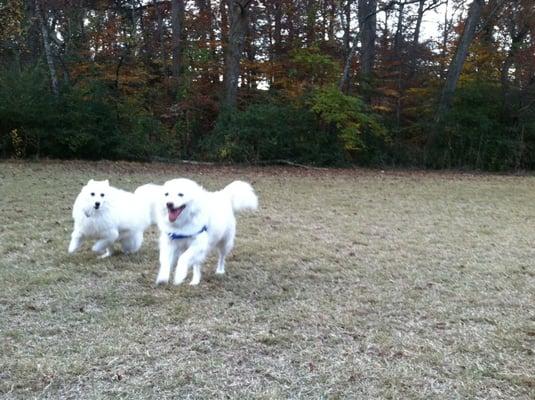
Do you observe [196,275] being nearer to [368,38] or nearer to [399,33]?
[368,38]

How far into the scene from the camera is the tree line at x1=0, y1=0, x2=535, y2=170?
667 inches

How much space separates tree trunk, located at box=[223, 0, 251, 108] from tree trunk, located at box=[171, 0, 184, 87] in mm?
2025

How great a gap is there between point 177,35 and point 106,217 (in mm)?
16376

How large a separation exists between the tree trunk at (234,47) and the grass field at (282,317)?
11.5m

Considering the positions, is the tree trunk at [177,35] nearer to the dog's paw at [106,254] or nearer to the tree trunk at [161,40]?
the tree trunk at [161,40]

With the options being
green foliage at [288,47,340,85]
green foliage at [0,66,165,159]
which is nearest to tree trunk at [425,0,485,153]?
green foliage at [288,47,340,85]

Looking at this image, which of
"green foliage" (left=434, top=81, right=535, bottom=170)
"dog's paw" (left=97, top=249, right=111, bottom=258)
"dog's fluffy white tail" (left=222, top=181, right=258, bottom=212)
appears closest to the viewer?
"dog's fluffy white tail" (left=222, top=181, right=258, bottom=212)

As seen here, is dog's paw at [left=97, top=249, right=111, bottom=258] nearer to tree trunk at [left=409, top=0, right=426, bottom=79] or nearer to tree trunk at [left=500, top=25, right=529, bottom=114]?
tree trunk at [left=500, top=25, right=529, bottom=114]

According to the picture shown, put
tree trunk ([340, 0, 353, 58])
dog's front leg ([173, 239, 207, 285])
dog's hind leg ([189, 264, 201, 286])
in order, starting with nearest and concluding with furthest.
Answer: dog's front leg ([173, 239, 207, 285]), dog's hind leg ([189, 264, 201, 286]), tree trunk ([340, 0, 353, 58])

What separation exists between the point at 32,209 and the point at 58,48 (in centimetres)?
1180

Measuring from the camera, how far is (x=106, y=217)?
5.26 meters

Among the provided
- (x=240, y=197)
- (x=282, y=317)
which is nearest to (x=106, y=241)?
(x=240, y=197)

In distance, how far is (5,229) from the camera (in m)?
6.73

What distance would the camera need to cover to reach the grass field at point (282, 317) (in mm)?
2953
